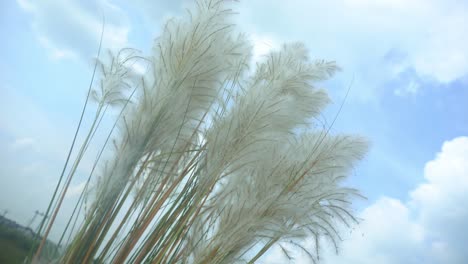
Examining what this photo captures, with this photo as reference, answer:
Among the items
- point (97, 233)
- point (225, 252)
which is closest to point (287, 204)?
point (225, 252)

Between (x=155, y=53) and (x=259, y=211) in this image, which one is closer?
(x=259, y=211)

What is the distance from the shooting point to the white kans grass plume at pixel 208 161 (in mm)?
1551

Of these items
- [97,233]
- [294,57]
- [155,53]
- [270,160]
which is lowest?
[97,233]

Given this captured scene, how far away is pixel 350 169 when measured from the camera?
6.14 feet

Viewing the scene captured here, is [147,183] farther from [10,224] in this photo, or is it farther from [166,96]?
[10,224]

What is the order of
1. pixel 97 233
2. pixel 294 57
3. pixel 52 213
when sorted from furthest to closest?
1. pixel 294 57
2. pixel 52 213
3. pixel 97 233

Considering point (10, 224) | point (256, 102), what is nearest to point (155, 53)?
point (256, 102)

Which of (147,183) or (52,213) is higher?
(147,183)

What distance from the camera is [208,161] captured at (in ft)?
5.22

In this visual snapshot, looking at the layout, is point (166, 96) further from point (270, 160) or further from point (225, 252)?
point (225, 252)

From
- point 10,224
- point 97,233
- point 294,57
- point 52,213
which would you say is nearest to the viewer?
point 97,233

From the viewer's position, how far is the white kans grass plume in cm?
155

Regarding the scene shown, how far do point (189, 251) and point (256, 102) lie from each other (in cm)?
59

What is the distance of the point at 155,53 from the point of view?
66.4 inches
